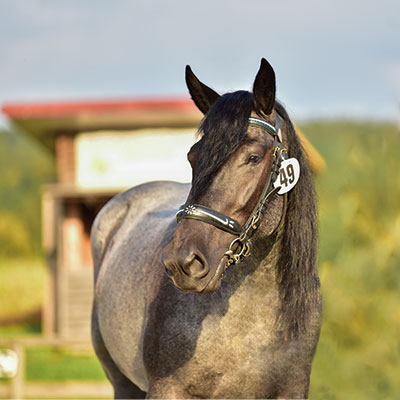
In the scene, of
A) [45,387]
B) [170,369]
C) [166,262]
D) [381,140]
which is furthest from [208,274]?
[45,387]

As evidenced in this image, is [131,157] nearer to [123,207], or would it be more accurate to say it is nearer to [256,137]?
[123,207]

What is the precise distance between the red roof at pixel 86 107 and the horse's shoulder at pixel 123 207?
310 inches

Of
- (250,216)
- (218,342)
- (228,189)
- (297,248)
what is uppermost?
(228,189)

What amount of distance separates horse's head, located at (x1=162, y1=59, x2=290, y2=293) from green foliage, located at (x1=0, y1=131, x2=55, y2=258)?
82.3ft

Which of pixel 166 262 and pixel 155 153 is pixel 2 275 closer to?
pixel 155 153

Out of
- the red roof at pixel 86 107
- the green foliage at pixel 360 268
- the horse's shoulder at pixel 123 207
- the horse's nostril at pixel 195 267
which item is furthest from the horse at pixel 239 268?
the red roof at pixel 86 107

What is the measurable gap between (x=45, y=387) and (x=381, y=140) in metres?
6.46

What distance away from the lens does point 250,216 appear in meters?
2.94

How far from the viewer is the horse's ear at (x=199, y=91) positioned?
3271 millimetres

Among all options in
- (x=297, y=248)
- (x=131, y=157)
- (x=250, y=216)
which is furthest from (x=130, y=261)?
(x=131, y=157)

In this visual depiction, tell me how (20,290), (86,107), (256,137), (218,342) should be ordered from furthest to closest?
1. (20,290)
2. (86,107)
3. (218,342)
4. (256,137)

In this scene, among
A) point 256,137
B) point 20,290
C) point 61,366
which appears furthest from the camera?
point 20,290

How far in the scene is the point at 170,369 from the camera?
318 centimetres

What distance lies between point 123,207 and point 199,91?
1.98m
